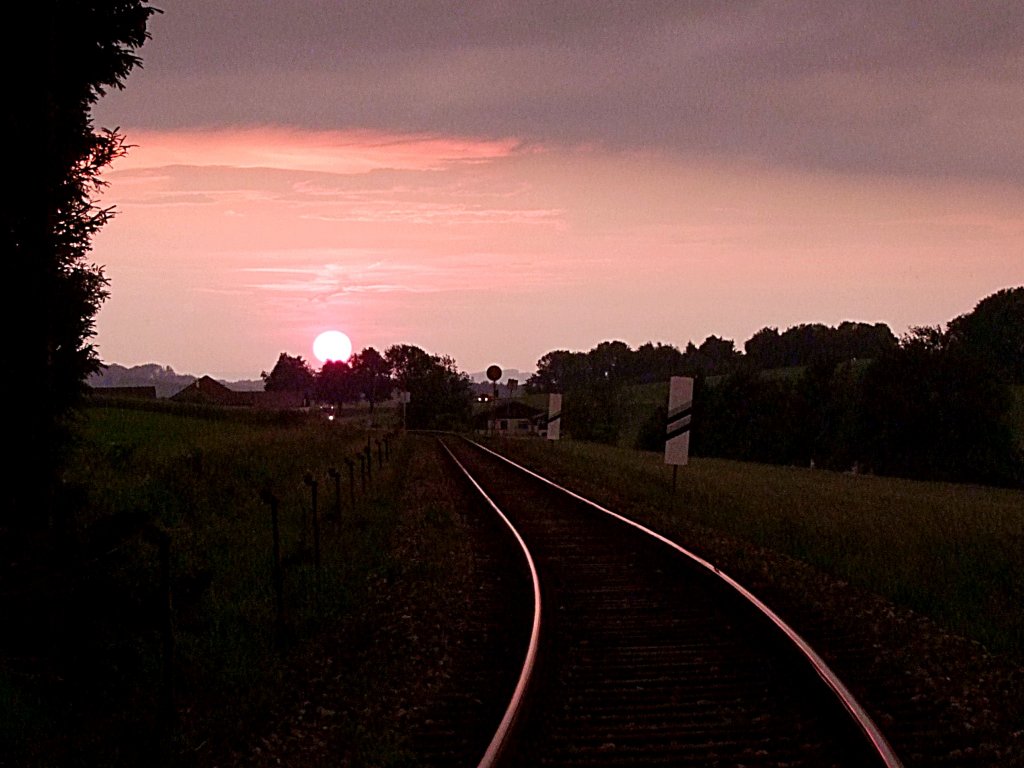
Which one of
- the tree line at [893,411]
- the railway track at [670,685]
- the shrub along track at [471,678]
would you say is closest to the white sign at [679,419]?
the shrub along track at [471,678]

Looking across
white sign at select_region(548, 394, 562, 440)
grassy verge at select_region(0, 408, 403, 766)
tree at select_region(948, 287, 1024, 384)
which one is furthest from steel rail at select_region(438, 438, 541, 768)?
tree at select_region(948, 287, 1024, 384)

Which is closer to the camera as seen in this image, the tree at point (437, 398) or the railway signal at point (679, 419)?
the railway signal at point (679, 419)

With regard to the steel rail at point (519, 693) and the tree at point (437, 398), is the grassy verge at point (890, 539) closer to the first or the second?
the steel rail at point (519, 693)

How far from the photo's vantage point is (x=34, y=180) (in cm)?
1023

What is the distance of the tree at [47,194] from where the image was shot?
9.97 meters

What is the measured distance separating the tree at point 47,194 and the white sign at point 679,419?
12580 mm

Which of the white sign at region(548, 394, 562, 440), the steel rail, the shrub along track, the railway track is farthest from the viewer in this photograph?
the white sign at region(548, 394, 562, 440)

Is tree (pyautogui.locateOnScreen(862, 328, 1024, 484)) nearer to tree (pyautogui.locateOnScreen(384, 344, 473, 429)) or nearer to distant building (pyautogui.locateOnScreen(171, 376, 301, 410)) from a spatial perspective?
tree (pyautogui.locateOnScreen(384, 344, 473, 429))

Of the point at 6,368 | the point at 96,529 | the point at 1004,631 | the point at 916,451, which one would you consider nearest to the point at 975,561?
the point at 1004,631

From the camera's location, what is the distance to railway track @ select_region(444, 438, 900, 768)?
611cm

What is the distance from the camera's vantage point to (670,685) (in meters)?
7.53

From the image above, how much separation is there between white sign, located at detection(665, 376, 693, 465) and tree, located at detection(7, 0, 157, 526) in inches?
495

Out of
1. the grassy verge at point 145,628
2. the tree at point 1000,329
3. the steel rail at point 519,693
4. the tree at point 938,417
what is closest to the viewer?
the steel rail at point 519,693

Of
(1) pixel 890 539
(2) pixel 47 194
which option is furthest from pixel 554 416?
(2) pixel 47 194
